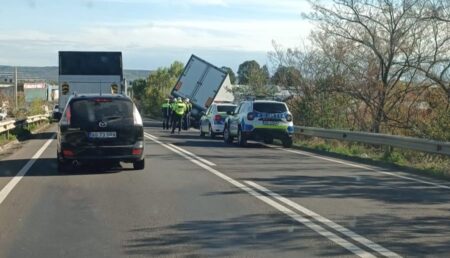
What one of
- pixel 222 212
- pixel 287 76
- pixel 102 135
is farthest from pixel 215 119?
pixel 222 212

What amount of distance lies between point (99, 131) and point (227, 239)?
7083 millimetres

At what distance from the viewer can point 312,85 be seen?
31031 mm

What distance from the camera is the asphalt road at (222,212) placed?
7.50 meters

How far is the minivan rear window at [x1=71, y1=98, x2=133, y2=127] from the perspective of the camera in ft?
47.1

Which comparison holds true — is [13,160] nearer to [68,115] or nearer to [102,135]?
[68,115]

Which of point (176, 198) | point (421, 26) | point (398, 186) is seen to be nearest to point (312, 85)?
point (421, 26)

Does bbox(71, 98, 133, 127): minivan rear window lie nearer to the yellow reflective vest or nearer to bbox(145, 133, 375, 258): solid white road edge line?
bbox(145, 133, 375, 258): solid white road edge line

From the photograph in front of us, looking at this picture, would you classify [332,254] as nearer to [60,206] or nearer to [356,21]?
[60,206]

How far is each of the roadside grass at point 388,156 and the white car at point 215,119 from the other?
4.14m

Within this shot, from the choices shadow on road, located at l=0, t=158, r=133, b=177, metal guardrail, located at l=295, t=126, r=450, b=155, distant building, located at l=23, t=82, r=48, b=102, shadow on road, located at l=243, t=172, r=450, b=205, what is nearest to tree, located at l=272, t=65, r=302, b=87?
metal guardrail, located at l=295, t=126, r=450, b=155

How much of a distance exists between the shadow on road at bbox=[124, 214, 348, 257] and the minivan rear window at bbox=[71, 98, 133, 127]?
6.07 m

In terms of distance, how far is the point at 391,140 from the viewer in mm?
18297

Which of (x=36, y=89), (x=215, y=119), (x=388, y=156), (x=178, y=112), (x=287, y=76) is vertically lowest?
(x=388, y=156)

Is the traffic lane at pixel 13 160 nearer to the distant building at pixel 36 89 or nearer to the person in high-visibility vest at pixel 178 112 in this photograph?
the person in high-visibility vest at pixel 178 112
